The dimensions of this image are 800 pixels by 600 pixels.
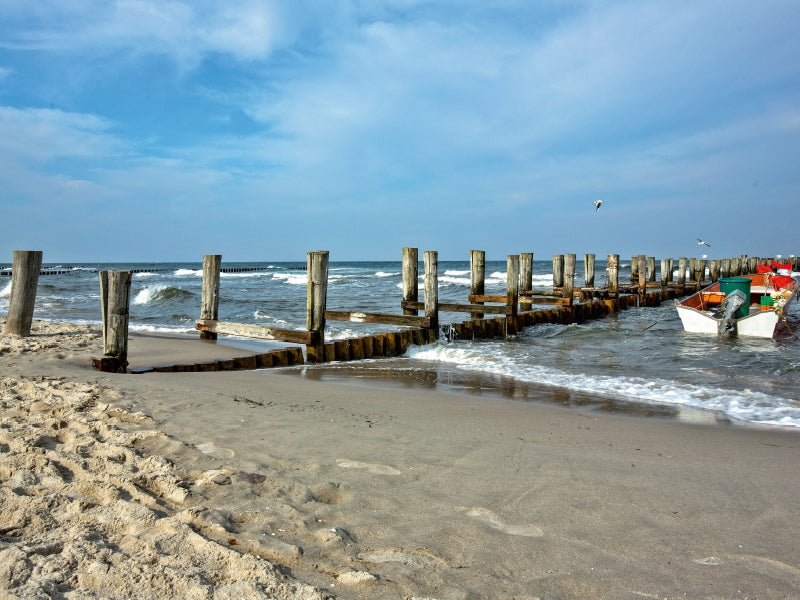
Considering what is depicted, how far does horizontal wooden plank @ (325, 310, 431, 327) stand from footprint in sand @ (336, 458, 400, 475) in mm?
6573

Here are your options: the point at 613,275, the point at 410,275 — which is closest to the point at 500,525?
the point at 410,275

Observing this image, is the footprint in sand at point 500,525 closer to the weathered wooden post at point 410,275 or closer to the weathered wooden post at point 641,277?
the weathered wooden post at point 410,275

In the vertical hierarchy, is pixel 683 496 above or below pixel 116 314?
below

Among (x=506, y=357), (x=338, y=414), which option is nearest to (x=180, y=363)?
(x=338, y=414)

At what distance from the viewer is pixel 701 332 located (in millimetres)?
14266

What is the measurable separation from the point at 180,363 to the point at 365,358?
3159 millimetres

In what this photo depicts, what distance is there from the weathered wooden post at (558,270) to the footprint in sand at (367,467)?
54.3 feet

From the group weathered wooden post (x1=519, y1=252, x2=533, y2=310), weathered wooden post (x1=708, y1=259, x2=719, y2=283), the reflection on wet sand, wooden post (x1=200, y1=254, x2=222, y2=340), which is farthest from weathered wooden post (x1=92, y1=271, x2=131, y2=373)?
weathered wooden post (x1=708, y1=259, x2=719, y2=283)

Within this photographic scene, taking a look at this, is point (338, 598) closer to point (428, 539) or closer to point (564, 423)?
point (428, 539)

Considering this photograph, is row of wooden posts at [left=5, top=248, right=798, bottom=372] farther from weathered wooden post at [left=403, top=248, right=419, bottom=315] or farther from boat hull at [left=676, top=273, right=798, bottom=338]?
boat hull at [left=676, top=273, right=798, bottom=338]

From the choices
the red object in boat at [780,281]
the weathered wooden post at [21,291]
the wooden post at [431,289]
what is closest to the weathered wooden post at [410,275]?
the wooden post at [431,289]

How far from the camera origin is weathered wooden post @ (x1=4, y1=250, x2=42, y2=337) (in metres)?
9.05

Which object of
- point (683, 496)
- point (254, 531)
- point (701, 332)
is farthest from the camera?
point (701, 332)

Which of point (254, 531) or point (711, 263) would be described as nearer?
point (254, 531)
